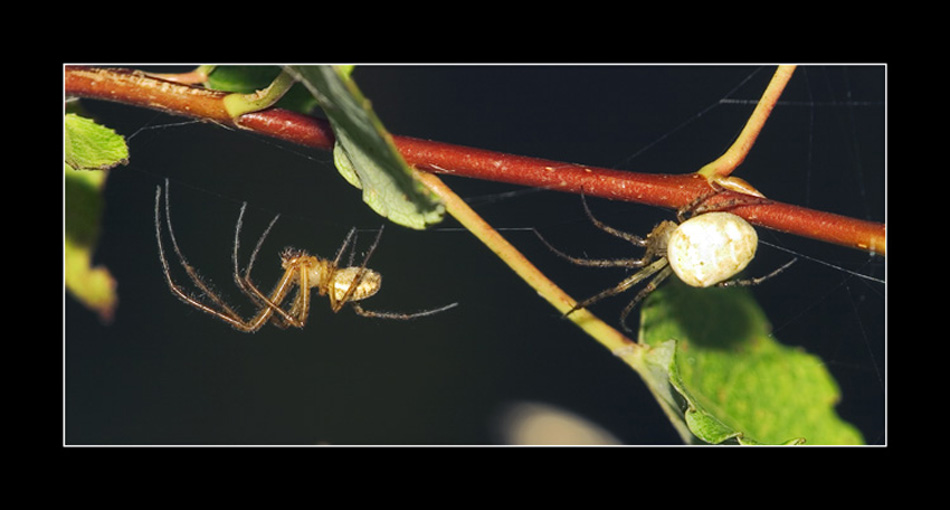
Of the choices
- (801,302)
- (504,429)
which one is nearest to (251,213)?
(504,429)

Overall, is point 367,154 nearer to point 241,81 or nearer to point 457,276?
point 241,81

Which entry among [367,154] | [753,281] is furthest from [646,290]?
[367,154]

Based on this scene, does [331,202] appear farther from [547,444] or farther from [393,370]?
[547,444]

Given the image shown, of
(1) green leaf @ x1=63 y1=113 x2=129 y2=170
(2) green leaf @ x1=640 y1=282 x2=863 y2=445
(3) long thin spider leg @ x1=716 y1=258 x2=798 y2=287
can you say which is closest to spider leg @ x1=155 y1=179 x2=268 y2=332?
(1) green leaf @ x1=63 y1=113 x2=129 y2=170

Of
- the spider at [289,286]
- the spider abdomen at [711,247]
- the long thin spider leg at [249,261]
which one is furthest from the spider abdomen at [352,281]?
the spider abdomen at [711,247]

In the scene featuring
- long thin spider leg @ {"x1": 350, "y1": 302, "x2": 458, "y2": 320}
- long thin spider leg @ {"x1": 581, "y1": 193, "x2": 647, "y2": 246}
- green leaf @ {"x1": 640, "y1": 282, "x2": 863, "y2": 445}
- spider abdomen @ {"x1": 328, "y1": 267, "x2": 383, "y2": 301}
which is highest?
long thin spider leg @ {"x1": 581, "y1": 193, "x2": 647, "y2": 246}

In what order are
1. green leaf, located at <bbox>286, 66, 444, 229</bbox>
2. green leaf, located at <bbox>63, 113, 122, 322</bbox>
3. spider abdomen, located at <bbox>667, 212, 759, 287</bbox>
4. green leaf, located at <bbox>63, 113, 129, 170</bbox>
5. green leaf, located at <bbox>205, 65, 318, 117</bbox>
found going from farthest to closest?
green leaf, located at <bbox>63, 113, 122, 322</bbox> < spider abdomen, located at <bbox>667, 212, 759, 287</bbox> < green leaf, located at <bbox>63, 113, 129, 170</bbox> < green leaf, located at <bbox>205, 65, 318, 117</bbox> < green leaf, located at <bbox>286, 66, 444, 229</bbox>

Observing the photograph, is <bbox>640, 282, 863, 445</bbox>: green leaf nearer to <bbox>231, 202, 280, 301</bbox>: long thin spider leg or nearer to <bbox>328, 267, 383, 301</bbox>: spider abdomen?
<bbox>328, 267, 383, 301</bbox>: spider abdomen
